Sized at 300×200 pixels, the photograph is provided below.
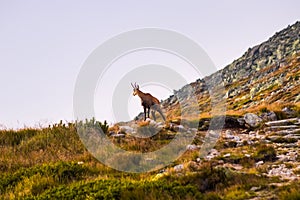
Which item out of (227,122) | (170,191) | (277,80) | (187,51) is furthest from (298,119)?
(277,80)

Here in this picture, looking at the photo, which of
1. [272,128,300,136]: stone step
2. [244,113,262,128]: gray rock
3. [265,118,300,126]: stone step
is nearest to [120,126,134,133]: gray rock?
[244,113,262,128]: gray rock

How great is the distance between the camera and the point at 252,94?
10375 cm

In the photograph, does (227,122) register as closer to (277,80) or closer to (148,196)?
(148,196)

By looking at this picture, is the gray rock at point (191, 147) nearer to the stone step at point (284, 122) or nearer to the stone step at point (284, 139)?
the stone step at point (284, 139)

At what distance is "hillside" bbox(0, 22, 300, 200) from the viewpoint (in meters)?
7.69

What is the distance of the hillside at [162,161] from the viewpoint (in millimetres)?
7691

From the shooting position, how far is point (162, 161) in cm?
1153

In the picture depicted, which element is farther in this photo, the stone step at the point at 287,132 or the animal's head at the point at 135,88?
the animal's head at the point at 135,88

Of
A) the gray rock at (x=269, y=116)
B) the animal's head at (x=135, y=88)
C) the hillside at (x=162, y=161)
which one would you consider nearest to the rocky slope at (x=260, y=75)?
the gray rock at (x=269, y=116)

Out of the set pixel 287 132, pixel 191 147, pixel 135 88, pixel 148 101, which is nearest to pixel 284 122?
pixel 287 132

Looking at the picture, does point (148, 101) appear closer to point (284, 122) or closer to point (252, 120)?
point (252, 120)

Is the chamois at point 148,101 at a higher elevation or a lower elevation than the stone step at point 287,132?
higher

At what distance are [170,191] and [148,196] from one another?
49 centimetres

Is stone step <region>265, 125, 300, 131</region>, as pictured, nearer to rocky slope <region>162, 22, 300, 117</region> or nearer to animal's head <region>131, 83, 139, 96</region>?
animal's head <region>131, 83, 139, 96</region>
